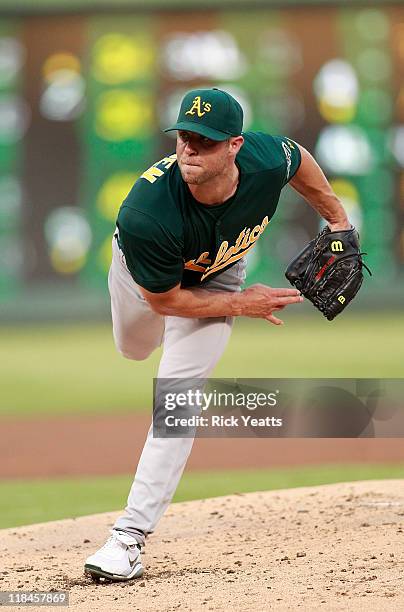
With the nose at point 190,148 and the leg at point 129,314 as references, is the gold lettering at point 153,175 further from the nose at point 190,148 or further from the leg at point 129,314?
the leg at point 129,314

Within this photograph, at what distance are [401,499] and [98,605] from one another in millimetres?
1874

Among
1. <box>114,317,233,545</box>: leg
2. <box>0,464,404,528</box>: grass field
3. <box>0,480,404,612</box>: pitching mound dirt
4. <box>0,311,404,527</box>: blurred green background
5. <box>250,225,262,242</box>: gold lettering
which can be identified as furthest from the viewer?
<box>0,311,404,527</box>: blurred green background

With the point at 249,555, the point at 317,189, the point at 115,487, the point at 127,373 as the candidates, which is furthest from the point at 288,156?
the point at 127,373

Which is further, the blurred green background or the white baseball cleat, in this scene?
the blurred green background

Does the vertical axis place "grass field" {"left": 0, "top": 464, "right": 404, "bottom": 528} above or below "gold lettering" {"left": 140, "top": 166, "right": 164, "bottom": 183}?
below

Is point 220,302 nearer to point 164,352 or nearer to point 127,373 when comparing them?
point 164,352

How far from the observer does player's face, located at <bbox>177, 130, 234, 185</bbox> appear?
3.24 meters

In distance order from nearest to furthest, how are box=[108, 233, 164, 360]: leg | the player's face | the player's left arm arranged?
1. the player's face
2. box=[108, 233, 164, 360]: leg
3. the player's left arm

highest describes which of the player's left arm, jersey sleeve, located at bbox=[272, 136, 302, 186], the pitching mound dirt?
jersey sleeve, located at bbox=[272, 136, 302, 186]

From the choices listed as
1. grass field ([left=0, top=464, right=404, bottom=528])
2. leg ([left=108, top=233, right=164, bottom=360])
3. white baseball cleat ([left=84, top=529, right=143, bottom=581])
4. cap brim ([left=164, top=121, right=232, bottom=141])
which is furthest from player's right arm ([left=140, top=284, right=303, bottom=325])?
grass field ([left=0, top=464, right=404, bottom=528])

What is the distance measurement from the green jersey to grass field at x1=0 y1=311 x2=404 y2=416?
4.54 metres

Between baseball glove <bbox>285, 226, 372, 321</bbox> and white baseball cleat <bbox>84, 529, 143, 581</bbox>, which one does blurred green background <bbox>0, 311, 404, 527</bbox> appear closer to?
white baseball cleat <bbox>84, 529, 143, 581</bbox>

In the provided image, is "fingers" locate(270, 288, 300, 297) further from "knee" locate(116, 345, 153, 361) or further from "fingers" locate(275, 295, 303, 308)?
"knee" locate(116, 345, 153, 361)

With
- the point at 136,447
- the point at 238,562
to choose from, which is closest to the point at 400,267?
the point at 136,447
